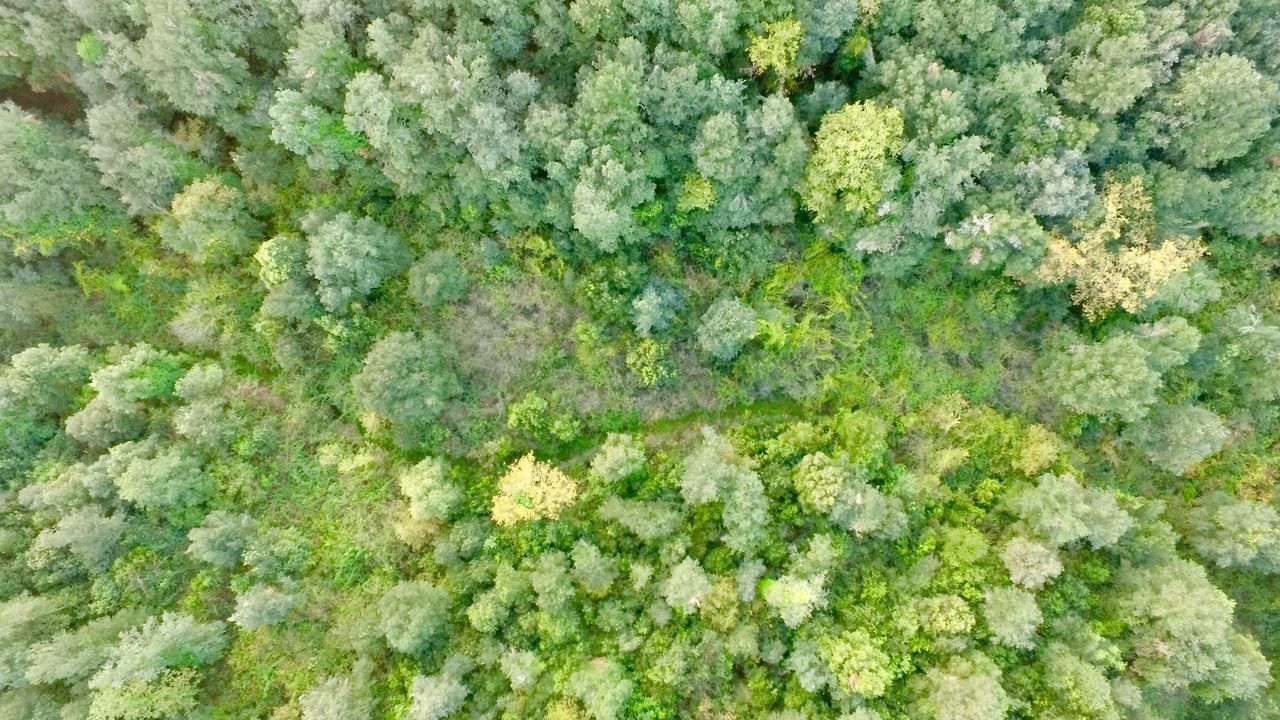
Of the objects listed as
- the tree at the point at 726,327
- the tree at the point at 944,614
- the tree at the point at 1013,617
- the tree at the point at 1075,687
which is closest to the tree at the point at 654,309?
the tree at the point at 726,327

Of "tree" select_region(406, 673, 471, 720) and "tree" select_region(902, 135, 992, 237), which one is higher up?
"tree" select_region(902, 135, 992, 237)

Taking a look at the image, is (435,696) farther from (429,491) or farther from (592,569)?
(429,491)

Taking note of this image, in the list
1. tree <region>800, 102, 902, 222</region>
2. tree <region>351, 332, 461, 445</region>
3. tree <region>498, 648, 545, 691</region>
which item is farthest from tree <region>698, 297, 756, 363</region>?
tree <region>498, 648, 545, 691</region>

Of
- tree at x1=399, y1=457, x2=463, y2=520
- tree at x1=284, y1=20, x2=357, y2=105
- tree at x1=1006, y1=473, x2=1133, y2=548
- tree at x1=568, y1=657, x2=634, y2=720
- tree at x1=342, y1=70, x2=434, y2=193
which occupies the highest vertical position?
tree at x1=284, y1=20, x2=357, y2=105

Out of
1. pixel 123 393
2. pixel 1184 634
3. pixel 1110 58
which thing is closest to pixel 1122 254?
Answer: pixel 1110 58

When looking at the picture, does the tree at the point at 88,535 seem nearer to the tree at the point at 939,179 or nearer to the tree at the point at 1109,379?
the tree at the point at 939,179

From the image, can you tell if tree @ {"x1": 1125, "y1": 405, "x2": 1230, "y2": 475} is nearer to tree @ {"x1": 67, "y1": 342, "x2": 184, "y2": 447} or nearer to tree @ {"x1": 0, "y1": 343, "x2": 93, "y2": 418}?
tree @ {"x1": 67, "y1": 342, "x2": 184, "y2": 447}

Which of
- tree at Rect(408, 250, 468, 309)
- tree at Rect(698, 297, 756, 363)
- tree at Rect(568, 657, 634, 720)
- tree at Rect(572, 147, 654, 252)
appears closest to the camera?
tree at Rect(568, 657, 634, 720)
